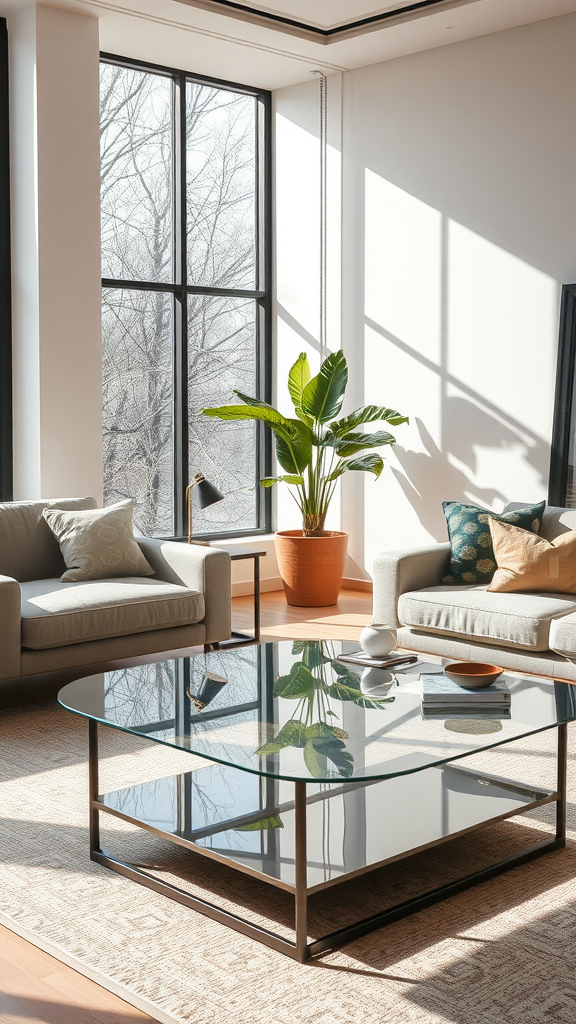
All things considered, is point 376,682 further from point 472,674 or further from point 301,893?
point 301,893

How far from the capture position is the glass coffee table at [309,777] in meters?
2.62

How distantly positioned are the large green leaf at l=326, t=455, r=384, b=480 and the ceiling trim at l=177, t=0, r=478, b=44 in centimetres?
252

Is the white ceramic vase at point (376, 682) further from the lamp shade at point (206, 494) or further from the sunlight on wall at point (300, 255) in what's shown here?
the sunlight on wall at point (300, 255)

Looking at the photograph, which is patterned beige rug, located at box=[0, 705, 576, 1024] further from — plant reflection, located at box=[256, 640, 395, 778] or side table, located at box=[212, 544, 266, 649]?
side table, located at box=[212, 544, 266, 649]

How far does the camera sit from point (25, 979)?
7.86ft

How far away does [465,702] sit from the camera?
10.3 feet

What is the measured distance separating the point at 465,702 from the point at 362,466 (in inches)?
144

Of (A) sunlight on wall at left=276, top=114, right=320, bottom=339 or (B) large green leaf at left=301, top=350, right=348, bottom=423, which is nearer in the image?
(B) large green leaf at left=301, top=350, right=348, bottom=423

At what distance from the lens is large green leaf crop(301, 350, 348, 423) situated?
6.77 meters

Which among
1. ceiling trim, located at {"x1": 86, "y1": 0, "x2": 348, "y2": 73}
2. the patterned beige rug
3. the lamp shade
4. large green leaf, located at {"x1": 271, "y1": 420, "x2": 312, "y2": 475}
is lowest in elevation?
the patterned beige rug

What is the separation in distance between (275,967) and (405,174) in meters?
5.47

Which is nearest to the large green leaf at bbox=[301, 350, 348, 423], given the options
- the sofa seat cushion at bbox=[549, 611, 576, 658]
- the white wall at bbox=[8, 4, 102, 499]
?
the white wall at bbox=[8, 4, 102, 499]

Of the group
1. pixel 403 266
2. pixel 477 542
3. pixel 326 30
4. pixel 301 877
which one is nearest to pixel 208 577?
pixel 477 542

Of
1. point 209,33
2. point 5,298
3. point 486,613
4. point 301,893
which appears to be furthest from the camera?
point 209,33
